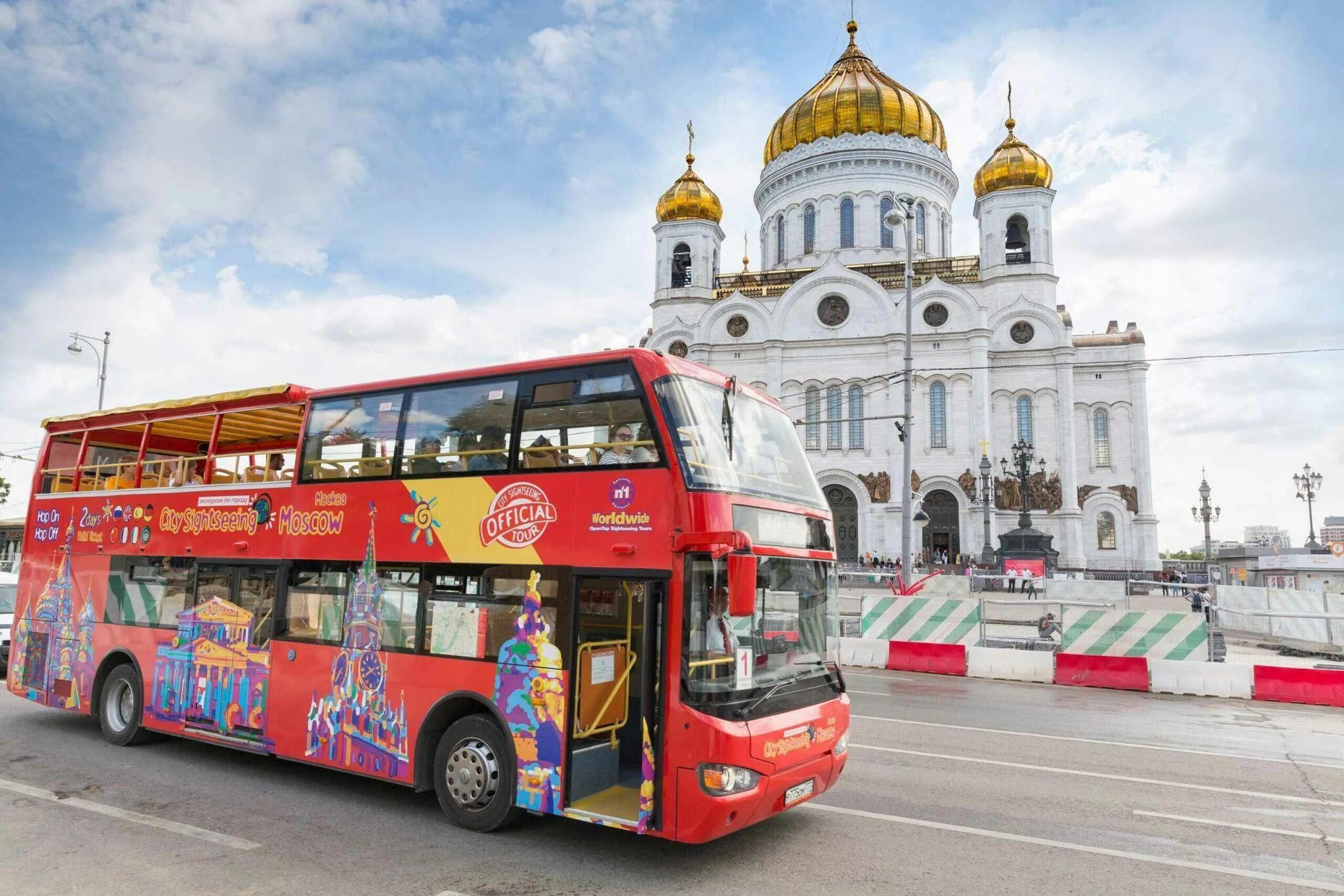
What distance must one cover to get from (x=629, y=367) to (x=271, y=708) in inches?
182

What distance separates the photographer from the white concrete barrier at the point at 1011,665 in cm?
1562

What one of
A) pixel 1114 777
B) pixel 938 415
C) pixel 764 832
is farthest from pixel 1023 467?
pixel 764 832

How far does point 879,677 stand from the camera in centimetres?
1575

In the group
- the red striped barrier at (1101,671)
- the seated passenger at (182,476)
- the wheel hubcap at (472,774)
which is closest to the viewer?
the wheel hubcap at (472,774)

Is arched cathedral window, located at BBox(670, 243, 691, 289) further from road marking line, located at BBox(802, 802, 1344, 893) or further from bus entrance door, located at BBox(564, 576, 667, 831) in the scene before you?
bus entrance door, located at BBox(564, 576, 667, 831)

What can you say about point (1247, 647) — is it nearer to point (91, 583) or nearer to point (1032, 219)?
point (91, 583)

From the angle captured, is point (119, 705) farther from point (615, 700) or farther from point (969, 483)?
point (969, 483)

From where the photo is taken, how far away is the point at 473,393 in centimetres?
694

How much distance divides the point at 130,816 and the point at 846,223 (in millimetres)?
51887

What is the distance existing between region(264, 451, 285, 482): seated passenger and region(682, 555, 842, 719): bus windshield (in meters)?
4.81

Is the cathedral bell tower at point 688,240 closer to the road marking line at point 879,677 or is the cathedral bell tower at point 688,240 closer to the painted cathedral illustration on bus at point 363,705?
the road marking line at point 879,677

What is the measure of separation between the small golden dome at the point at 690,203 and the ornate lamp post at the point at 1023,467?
76.3 feet

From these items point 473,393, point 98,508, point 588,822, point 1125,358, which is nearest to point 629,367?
point 473,393

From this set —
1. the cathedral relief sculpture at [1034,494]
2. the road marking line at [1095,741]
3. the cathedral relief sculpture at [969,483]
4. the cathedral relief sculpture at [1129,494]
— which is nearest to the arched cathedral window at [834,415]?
the cathedral relief sculpture at [969,483]
